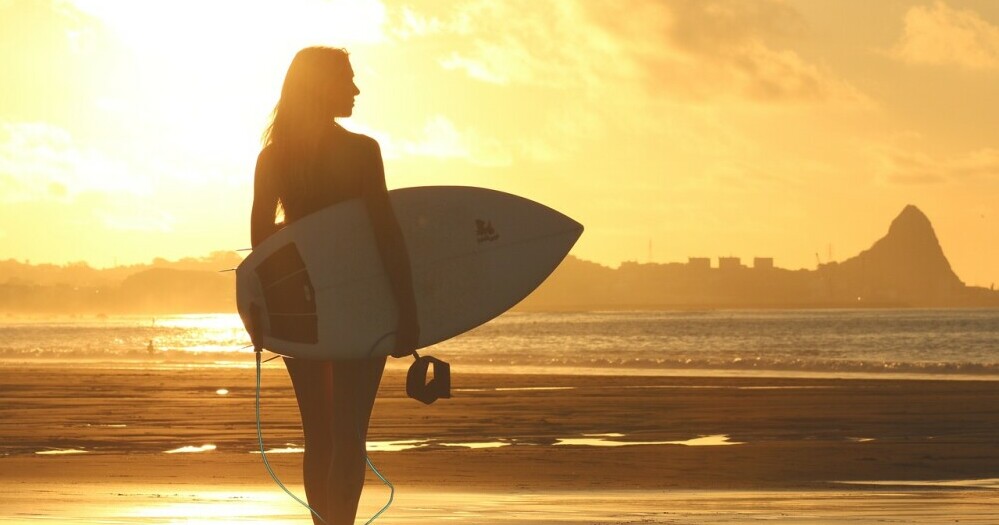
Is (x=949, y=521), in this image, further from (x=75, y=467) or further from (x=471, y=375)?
(x=471, y=375)

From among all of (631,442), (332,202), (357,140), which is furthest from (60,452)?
(357,140)

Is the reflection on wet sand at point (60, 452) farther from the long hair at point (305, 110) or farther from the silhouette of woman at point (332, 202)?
the long hair at point (305, 110)

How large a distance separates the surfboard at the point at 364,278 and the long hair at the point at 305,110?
0.58 feet

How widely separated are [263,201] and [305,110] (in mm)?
383

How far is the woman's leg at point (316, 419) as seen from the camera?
→ 4.54 m

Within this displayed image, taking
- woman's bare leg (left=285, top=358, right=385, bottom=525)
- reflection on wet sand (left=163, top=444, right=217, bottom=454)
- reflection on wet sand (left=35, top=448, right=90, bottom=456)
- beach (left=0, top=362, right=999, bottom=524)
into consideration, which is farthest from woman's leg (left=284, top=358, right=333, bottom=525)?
reflection on wet sand (left=35, top=448, right=90, bottom=456)

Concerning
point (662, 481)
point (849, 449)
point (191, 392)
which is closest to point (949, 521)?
point (662, 481)

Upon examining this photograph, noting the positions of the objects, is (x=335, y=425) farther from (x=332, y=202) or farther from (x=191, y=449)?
(x=191, y=449)

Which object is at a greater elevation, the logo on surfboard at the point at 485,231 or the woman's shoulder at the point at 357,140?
the woman's shoulder at the point at 357,140

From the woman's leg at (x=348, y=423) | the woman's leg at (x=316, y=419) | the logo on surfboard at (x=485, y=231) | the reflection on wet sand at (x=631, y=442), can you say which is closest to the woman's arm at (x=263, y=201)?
the woman's leg at (x=316, y=419)

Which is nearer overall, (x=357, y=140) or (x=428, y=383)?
(x=357, y=140)

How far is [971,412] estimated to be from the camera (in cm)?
1866

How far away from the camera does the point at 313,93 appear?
455cm

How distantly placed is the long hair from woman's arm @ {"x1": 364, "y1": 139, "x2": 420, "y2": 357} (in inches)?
8.5
